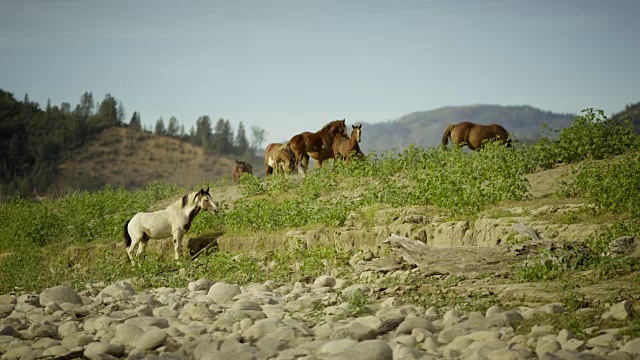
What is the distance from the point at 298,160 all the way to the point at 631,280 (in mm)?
14869

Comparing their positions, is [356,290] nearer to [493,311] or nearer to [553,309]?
[493,311]

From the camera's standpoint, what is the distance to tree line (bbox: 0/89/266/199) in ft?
176

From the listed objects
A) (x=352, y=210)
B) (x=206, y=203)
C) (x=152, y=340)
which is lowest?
(x=152, y=340)

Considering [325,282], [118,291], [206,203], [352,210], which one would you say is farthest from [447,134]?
[118,291]

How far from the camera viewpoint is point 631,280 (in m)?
9.84

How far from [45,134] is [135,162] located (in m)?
7.69

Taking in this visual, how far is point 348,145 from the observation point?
A: 22750mm

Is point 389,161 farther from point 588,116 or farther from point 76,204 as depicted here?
point 76,204

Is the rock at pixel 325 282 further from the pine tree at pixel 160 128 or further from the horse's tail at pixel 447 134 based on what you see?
the pine tree at pixel 160 128

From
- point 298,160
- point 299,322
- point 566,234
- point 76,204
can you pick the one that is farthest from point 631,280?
point 76,204

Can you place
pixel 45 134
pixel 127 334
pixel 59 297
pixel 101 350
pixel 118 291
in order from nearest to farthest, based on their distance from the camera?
pixel 101 350, pixel 127 334, pixel 59 297, pixel 118 291, pixel 45 134

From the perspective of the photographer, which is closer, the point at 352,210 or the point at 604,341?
the point at 604,341

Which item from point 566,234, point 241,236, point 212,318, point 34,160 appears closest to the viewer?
point 212,318

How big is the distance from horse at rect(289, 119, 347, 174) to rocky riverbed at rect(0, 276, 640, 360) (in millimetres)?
11773
